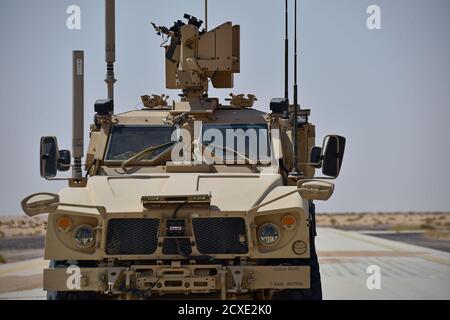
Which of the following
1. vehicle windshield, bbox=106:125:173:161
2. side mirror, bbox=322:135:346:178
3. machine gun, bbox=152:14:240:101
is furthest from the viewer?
machine gun, bbox=152:14:240:101

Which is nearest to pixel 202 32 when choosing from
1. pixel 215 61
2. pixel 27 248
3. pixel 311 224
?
pixel 215 61

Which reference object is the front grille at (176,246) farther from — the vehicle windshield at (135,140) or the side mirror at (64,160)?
the side mirror at (64,160)

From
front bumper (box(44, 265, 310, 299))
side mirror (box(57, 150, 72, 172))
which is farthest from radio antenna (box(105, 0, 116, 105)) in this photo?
front bumper (box(44, 265, 310, 299))

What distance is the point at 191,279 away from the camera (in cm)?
1294

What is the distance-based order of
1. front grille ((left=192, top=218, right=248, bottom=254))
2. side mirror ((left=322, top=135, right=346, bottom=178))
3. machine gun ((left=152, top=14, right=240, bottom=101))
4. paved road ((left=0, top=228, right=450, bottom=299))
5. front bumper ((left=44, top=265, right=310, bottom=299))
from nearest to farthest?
1. front bumper ((left=44, top=265, right=310, bottom=299))
2. front grille ((left=192, top=218, right=248, bottom=254))
3. side mirror ((left=322, top=135, right=346, bottom=178))
4. machine gun ((left=152, top=14, right=240, bottom=101))
5. paved road ((left=0, top=228, right=450, bottom=299))

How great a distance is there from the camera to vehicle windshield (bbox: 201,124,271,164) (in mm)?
14938

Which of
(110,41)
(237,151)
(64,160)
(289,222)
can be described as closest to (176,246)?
(289,222)

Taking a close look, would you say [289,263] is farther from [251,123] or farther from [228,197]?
[251,123]

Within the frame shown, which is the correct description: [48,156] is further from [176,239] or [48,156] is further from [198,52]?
[198,52]

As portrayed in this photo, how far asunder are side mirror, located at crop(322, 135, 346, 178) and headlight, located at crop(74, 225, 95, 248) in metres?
2.79

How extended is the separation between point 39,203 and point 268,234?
2486mm

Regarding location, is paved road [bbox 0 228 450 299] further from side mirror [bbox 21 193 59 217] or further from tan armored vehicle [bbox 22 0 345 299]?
side mirror [bbox 21 193 59 217]
